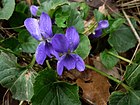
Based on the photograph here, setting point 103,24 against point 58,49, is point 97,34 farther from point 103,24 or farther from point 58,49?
point 58,49

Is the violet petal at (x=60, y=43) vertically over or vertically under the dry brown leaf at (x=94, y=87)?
over

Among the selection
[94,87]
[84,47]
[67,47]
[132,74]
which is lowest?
[94,87]

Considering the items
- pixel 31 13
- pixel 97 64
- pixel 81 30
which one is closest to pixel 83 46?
pixel 81 30

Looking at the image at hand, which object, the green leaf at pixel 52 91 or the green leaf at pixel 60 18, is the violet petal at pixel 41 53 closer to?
the green leaf at pixel 52 91

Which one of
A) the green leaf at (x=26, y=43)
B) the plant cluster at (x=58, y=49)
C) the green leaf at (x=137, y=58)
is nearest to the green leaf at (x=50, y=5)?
the plant cluster at (x=58, y=49)

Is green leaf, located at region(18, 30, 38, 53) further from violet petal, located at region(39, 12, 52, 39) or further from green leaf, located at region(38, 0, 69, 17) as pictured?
violet petal, located at region(39, 12, 52, 39)

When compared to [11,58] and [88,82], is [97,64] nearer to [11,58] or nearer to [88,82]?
[88,82]

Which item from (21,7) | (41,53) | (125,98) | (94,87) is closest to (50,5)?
(21,7)
